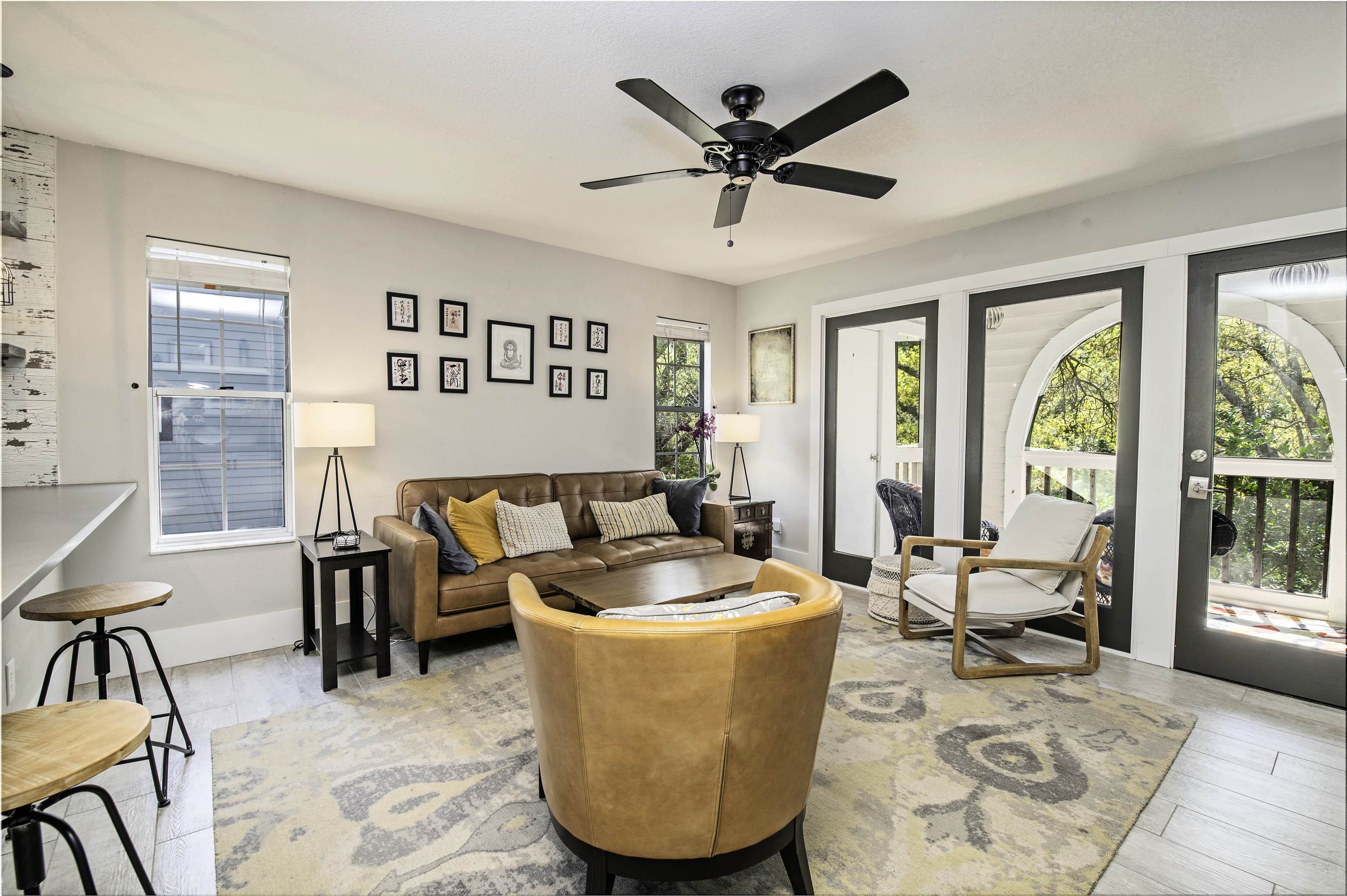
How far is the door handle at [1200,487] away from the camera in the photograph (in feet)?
3.65

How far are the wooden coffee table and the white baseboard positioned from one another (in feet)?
5.10

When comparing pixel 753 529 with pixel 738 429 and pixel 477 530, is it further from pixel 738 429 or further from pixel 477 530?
pixel 477 530

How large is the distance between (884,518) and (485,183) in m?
3.46

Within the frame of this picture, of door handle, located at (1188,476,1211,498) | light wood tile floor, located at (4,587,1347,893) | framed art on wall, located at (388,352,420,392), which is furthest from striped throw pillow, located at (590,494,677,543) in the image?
door handle, located at (1188,476,1211,498)

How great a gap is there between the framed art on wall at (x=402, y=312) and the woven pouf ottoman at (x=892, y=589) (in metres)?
3.24

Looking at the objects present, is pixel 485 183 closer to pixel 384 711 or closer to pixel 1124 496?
pixel 384 711

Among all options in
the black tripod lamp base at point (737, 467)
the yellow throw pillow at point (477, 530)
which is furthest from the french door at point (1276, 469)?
the black tripod lamp base at point (737, 467)

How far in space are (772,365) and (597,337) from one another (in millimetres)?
1557

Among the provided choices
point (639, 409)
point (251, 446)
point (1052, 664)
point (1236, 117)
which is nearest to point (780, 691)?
point (1236, 117)

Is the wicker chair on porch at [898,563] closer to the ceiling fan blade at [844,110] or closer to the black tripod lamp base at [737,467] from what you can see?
the black tripod lamp base at [737,467]

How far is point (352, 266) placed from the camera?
3.68m

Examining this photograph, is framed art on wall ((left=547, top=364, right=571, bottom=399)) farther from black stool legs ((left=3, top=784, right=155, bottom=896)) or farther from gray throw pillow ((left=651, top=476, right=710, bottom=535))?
black stool legs ((left=3, top=784, right=155, bottom=896))

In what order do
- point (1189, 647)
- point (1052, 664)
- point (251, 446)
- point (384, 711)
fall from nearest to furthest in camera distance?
point (1189, 647), point (384, 711), point (1052, 664), point (251, 446)

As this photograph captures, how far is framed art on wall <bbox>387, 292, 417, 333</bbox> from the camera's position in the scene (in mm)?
3818
